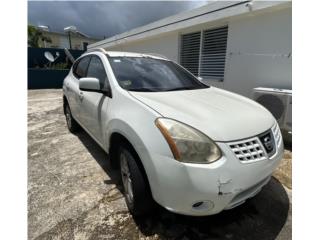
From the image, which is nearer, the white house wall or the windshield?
the windshield

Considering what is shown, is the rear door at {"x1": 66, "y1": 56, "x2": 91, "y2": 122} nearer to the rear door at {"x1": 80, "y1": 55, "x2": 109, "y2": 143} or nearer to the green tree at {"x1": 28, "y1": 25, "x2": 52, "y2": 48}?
the rear door at {"x1": 80, "y1": 55, "x2": 109, "y2": 143}

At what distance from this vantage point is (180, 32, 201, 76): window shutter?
6.70m

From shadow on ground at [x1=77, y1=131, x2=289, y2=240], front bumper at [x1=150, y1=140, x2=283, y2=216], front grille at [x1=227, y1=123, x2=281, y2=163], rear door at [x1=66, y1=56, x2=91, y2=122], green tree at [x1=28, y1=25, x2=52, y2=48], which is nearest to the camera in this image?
front bumper at [x1=150, y1=140, x2=283, y2=216]

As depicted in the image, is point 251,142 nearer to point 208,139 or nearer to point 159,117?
point 208,139

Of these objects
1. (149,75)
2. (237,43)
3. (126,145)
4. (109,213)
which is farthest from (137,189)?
(237,43)

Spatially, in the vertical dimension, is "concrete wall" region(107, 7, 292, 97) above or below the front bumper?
above

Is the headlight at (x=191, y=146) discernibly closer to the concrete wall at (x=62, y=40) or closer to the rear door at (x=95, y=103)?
the rear door at (x=95, y=103)

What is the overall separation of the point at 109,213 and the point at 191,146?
1.28 m

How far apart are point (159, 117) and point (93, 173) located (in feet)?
5.90

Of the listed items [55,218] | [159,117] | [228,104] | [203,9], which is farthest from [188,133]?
[203,9]

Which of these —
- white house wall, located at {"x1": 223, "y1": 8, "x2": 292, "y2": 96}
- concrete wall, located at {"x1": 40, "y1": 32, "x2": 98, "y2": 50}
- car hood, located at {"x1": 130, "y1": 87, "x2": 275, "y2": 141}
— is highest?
concrete wall, located at {"x1": 40, "y1": 32, "x2": 98, "y2": 50}

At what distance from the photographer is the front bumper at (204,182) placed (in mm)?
1548

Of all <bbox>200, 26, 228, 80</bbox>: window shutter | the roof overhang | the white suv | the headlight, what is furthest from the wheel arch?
<bbox>200, 26, 228, 80</bbox>: window shutter

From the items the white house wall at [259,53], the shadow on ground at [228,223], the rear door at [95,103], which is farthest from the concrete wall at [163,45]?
the shadow on ground at [228,223]
